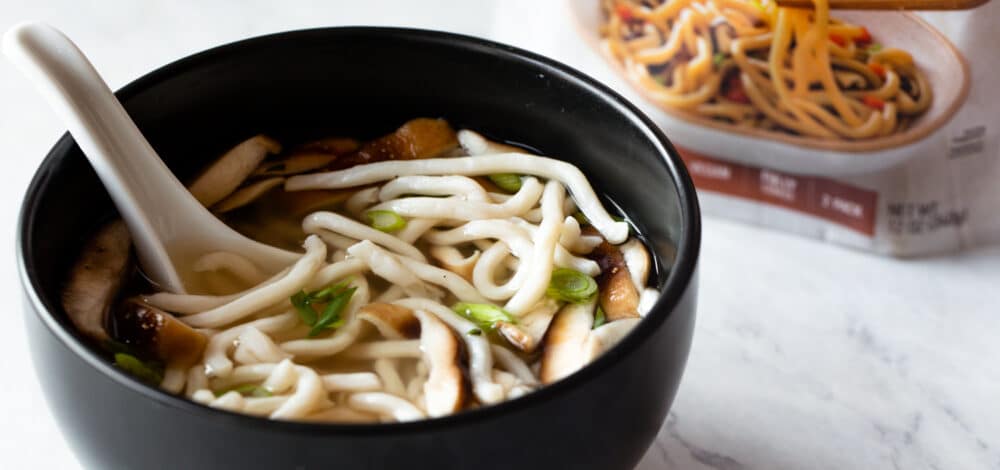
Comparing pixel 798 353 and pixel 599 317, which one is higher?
pixel 599 317

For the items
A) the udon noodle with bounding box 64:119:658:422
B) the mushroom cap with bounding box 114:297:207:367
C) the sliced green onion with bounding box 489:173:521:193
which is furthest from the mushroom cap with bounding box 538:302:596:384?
the mushroom cap with bounding box 114:297:207:367

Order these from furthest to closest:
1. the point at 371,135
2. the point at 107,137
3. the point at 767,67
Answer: the point at 767,67
the point at 371,135
the point at 107,137

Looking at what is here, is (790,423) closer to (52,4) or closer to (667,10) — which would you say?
(667,10)

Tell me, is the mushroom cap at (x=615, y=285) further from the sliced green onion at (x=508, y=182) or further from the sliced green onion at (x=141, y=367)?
the sliced green onion at (x=141, y=367)

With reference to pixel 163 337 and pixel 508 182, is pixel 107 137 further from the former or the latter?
pixel 508 182

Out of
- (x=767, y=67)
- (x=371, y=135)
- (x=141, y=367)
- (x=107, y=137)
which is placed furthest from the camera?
(x=767, y=67)

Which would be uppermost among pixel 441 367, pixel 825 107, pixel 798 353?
pixel 441 367

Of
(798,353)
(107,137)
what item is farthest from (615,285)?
(107,137)

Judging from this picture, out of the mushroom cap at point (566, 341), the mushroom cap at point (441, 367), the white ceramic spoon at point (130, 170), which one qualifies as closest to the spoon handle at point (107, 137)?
the white ceramic spoon at point (130, 170)
